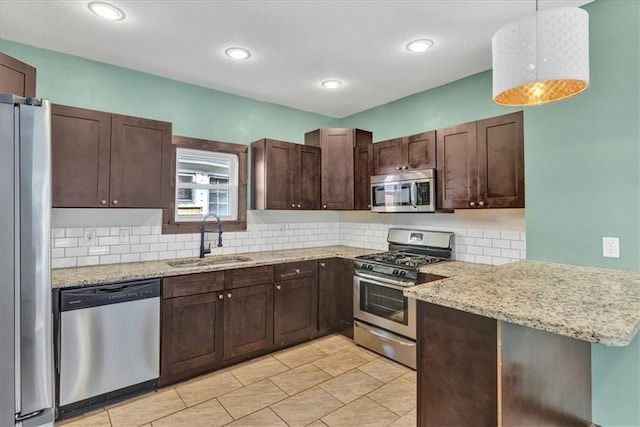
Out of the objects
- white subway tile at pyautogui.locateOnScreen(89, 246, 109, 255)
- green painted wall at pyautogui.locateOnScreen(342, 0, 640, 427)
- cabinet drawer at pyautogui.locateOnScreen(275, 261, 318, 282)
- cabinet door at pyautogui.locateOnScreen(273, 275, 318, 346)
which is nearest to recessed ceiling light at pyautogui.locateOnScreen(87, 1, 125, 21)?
white subway tile at pyautogui.locateOnScreen(89, 246, 109, 255)

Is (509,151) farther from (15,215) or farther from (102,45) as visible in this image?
(102,45)

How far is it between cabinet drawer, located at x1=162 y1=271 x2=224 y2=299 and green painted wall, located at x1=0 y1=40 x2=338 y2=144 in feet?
4.92

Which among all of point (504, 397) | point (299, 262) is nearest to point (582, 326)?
point (504, 397)

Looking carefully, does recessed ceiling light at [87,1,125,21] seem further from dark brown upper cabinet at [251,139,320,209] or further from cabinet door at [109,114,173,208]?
dark brown upper cabinet at [251,139,320,209]

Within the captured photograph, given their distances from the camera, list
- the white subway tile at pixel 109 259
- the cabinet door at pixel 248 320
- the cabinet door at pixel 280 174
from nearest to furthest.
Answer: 1. the white subway tile at pixel 109 259
2. the cabinet door at pixel 248 320
3. the cabinet door at pixel 280 174

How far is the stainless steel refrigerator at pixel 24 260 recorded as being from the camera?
46.5 inches

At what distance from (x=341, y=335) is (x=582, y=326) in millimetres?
2963

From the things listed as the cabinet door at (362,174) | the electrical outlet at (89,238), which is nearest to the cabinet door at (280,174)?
the cabinet door at (362,174)

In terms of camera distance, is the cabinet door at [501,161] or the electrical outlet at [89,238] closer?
the cabinet door at [501,161]

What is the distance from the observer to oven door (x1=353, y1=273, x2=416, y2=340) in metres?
3.04

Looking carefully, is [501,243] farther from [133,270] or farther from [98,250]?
[98,250]

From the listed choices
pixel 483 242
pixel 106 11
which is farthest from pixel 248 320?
pixel 106 11

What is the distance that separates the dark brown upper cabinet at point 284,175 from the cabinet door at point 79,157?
1.48 m

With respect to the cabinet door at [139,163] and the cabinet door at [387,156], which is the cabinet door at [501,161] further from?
the cabinet door at [139,163]
